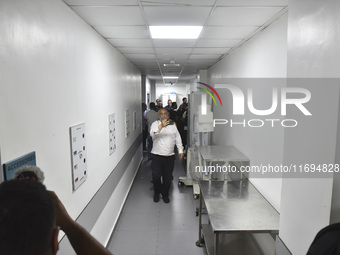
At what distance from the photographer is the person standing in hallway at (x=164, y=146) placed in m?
4.00

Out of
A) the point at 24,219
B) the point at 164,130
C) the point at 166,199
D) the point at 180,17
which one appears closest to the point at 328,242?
the point at 24,219

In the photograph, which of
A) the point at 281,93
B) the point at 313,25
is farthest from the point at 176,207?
the point at 313,25

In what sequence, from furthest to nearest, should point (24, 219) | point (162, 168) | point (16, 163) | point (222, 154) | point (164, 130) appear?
point (162, 168), point (164, 130), point (222, 154), point (16, 163), point (24, 219)

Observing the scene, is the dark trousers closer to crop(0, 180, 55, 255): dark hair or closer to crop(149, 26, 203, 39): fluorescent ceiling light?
crop(149, 26, 203, 39): fluorescent ceiling light

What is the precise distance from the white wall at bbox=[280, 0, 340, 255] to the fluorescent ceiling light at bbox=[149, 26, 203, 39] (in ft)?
4.38

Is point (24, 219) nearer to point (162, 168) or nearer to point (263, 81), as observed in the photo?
point (263, 81)

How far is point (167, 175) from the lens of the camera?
4.23 m

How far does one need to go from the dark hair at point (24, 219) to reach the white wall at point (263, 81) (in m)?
2.10

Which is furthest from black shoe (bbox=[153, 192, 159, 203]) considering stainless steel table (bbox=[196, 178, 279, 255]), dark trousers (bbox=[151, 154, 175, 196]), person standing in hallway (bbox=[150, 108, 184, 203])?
stainless steel table (bbox=[196, 178, 279, 255])

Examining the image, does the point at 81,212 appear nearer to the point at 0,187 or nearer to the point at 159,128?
the point at 0,187

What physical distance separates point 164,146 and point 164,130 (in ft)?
0.85

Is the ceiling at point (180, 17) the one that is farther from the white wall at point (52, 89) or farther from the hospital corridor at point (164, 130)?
the white wall at point (52, 89)

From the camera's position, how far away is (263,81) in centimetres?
273

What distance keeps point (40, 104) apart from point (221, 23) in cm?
182
